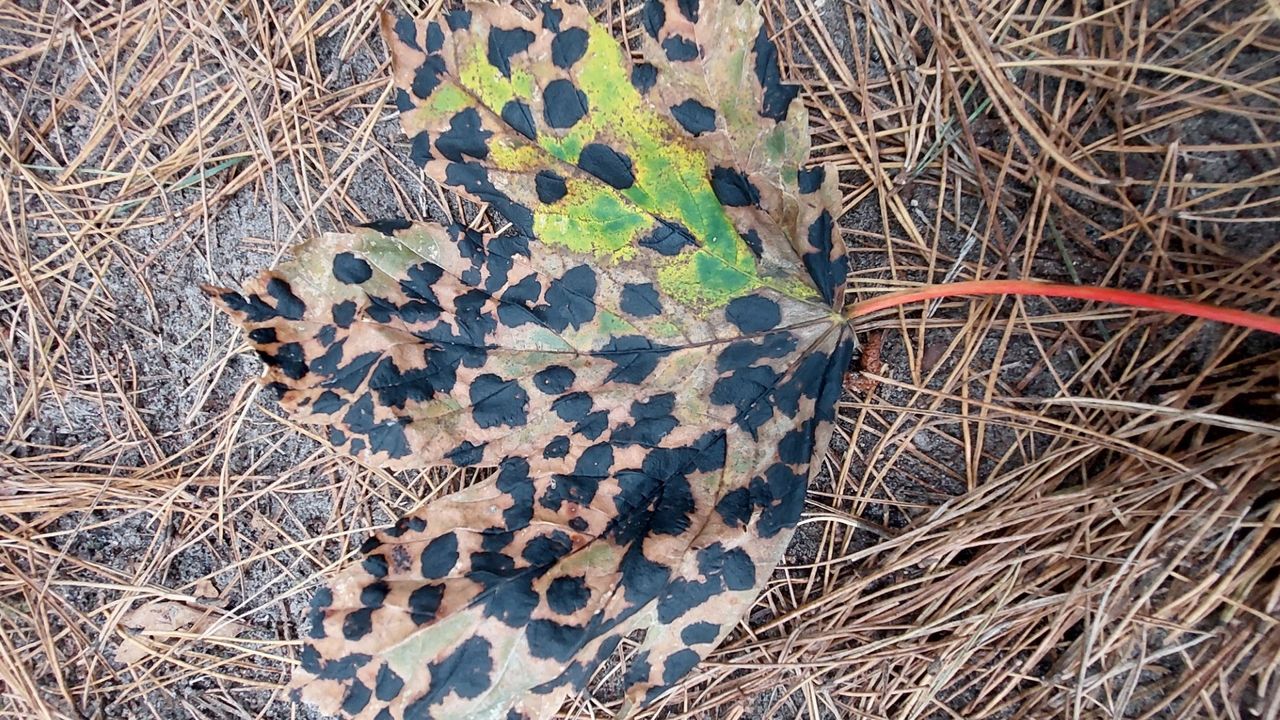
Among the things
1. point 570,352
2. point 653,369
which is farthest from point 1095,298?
point 570,352

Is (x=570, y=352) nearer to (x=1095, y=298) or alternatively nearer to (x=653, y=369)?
(x=653, y=369)

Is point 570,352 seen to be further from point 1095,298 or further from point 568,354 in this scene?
point 1095,298

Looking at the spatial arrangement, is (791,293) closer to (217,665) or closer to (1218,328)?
(1218,328)

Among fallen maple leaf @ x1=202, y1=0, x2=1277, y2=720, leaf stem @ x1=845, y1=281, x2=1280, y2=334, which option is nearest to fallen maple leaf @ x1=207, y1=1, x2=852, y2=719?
fallen maple leaf @ x1=202, y1=0, x2=1277, y2=720

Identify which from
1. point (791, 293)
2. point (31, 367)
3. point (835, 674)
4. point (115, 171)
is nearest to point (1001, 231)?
point (791, 293)

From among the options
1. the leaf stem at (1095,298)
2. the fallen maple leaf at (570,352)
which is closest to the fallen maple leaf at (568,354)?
the fallen maple leaf at (570,352)

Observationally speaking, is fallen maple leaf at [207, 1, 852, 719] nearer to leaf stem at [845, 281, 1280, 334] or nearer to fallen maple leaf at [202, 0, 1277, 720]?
fallen maple leaf at [202, 0, 1277, 720]
